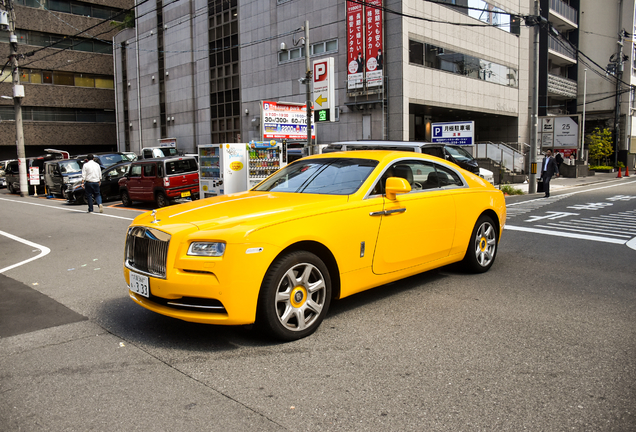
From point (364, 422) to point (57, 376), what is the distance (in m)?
2.29

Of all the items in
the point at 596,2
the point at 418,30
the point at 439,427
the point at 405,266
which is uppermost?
the point at 596,2

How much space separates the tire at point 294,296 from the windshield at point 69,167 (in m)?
22.5

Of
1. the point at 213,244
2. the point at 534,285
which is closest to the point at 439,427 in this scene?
the point at 213,244

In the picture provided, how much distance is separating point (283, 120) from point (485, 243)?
13.8m

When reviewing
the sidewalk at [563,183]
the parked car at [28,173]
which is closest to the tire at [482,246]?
the sidewalk at [563,183]

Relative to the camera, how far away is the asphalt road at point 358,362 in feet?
10.2

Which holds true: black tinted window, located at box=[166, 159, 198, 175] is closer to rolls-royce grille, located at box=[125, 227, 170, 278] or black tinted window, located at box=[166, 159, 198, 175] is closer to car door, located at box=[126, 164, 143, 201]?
car door, located at box=[126, 164, 143, 201]

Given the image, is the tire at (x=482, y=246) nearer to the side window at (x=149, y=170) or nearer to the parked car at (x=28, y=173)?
the side window at (x=149, y=170)

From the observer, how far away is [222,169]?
54.7ft

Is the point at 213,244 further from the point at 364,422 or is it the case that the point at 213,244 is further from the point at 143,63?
the point at 143,63

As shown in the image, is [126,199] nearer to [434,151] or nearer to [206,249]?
[434,151]

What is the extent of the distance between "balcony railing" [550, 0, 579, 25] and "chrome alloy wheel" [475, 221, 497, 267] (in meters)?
43.5

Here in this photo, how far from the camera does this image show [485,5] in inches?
1272

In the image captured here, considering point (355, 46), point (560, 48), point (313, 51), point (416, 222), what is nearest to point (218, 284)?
point (416, 222)
